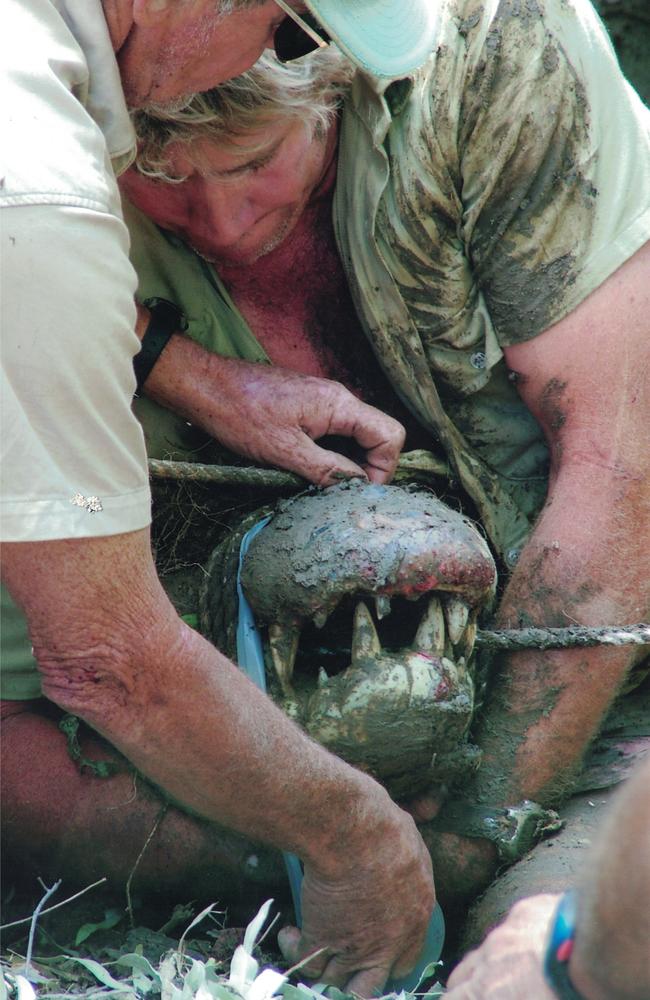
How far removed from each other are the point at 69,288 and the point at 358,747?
3.09 ft

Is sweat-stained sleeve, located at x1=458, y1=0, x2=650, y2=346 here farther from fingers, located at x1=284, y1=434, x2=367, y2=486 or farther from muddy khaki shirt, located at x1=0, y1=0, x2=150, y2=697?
muddy khaki shirt, located at x1=0, y1=0, x2=150, y2=697

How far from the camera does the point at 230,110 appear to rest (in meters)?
2.18

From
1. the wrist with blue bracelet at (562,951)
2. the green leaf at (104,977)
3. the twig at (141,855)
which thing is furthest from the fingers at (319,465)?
the wrist with blue bracelet at (562,951)

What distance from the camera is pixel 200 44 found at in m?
Result: 1.83

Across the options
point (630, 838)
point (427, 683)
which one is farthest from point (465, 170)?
point (630, 838)

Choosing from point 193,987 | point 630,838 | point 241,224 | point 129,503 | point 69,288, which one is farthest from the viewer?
point 241,224

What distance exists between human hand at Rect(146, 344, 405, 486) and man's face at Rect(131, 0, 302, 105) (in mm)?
599

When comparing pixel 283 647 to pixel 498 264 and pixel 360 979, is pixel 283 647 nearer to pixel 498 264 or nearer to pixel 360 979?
pixel 360 979

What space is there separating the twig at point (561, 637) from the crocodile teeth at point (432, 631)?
18cm

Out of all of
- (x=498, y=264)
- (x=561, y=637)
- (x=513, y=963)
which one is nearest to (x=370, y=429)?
(x=498, y=264)

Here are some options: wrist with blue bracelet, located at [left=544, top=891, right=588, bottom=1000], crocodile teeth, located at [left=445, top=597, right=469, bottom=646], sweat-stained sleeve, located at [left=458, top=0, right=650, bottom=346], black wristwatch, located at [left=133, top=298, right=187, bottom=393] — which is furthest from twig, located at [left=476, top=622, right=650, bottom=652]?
wrist with blue bracelet, located at [left=544, top=891, right=588, bottom=1000]

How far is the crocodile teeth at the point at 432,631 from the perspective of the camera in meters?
2.14

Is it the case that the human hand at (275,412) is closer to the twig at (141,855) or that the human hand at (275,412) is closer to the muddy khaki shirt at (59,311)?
the twig at (141,855)

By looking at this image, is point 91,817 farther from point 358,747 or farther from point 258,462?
point 258,462
